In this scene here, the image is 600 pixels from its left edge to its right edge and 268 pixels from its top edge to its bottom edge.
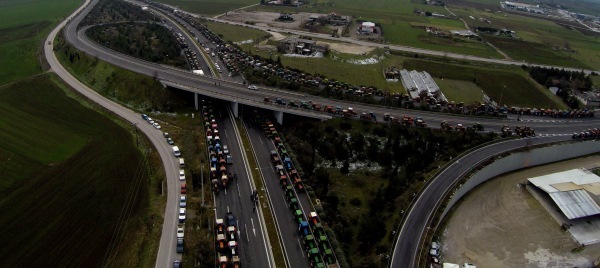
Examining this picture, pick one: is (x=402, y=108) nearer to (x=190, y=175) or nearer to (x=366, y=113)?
(x=366, y=113)

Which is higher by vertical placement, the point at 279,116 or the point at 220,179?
the point at 279,116

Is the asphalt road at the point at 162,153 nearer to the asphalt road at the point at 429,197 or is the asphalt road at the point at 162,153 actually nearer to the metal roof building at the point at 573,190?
the asphalt road at the point at 429,197

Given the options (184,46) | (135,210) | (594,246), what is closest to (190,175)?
(135,210)

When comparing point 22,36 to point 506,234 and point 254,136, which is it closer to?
point 254,136

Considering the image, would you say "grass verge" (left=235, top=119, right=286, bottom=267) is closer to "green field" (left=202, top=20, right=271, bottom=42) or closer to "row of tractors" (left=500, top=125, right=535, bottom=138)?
"row of tractors" (left=500, top=125, right=535, bottom=138)

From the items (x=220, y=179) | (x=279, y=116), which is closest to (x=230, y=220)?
(x=220, y=179)

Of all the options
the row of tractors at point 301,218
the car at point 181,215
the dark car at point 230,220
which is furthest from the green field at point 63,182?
the row of tractors at point 301,218

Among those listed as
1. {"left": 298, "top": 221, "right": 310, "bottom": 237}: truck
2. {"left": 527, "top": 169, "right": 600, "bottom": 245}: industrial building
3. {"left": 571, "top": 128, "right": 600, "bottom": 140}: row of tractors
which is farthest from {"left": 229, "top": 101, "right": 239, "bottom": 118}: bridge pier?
{"left": 571, "top": 128, "right": 600, "bottom": 140}: row of tractors
